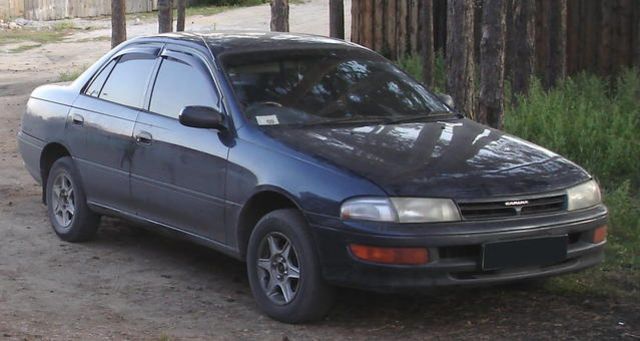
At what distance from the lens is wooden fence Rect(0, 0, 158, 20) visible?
29422 millimetres

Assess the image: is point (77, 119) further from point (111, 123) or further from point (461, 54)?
point (461, 54)

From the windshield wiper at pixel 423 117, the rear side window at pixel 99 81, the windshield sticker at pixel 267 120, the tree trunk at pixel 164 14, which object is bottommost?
the windshield wiper at pixel 423 117

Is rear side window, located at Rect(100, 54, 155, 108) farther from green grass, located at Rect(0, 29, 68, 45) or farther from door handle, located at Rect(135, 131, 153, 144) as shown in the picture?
green grass, located at Rect(0, 29, 68, 45)

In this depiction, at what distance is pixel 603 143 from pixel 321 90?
3.79 metres

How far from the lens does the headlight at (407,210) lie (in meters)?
5.82

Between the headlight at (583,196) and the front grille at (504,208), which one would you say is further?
the headlight at (583,196)

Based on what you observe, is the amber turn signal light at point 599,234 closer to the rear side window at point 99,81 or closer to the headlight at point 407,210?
the headlight at point 407,210

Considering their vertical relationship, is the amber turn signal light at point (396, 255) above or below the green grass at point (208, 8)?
below

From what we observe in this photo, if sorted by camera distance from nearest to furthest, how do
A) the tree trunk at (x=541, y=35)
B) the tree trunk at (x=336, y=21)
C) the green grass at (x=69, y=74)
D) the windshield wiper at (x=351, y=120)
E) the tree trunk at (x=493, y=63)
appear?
1. the windshield wiper at (x=351, y=120)
2. the tree trunk at (x=493, y=63)
3. the tree trunk at (x=541, y=35)
4. the tree trunk at (x=336, y=21)
5. the green grass at (x=69, y=74)

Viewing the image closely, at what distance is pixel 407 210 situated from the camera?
583 cm

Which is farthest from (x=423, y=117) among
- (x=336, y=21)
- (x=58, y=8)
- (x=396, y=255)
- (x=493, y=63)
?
(x=58, y=8)

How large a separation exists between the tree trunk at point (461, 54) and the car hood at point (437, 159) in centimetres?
308

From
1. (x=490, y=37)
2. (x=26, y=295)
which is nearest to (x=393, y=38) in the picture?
(x=490, y=37)

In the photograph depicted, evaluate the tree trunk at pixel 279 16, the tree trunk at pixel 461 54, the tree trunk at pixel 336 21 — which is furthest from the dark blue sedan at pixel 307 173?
the tree trunk at pixel 336 21
